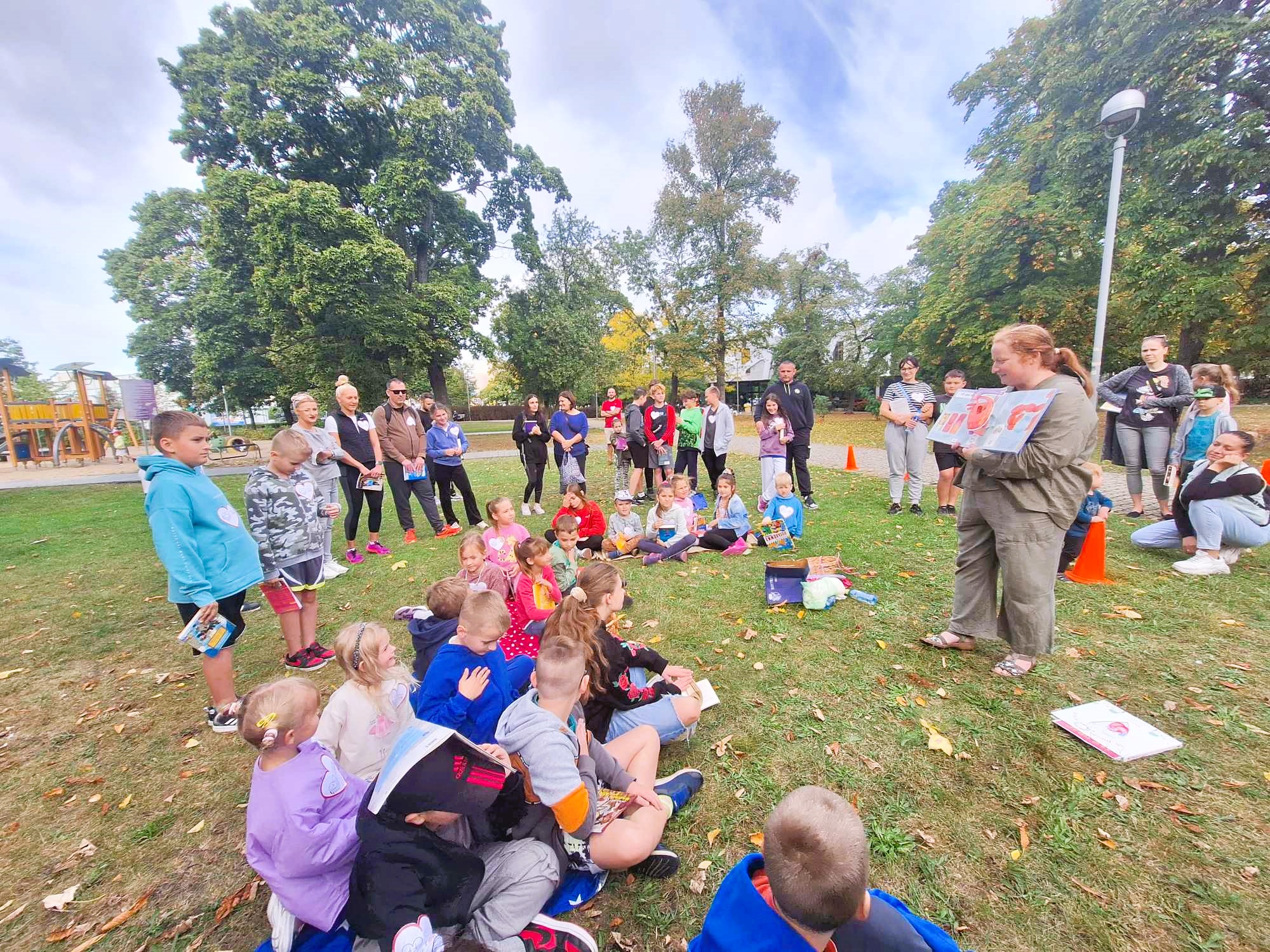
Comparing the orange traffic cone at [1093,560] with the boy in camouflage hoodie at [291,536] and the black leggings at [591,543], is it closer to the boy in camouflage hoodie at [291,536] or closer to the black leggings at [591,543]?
the black leggings at [591,543]

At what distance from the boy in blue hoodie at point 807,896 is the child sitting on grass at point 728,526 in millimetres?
5207

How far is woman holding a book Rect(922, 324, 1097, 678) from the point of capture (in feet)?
10.1

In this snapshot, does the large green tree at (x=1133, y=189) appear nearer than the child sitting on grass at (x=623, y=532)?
No

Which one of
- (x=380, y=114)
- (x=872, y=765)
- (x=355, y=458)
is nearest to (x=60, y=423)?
(x=380, y=114)

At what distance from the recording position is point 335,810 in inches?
78.2

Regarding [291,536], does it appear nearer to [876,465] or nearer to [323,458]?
[323,458]

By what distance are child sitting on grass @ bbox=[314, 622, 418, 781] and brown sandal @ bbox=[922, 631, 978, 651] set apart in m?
3.92

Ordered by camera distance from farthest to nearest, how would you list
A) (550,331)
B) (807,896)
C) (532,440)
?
(550,331) < (532,440) < (807,896)

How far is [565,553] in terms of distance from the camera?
563 cm

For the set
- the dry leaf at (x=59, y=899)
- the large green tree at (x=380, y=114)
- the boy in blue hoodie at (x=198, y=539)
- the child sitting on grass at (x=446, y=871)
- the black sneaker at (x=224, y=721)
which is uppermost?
the large green tree at (x=380, y=114)

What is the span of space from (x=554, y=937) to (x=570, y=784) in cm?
54

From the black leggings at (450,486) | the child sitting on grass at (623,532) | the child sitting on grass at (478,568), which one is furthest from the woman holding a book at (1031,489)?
the black leggings at (450,486)

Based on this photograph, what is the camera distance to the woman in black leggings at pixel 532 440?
8.87 meters

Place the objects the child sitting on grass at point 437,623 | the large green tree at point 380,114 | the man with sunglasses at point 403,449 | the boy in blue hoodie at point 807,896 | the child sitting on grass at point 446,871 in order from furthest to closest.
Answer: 1. the large green tree at point 380,114
2. the man with sunglasses at point 403,449
3. the child sitting on grass at point 437,623
4. the child sitting on grass at point 446,871
5. the boy in blue hoodie at point 807,896
